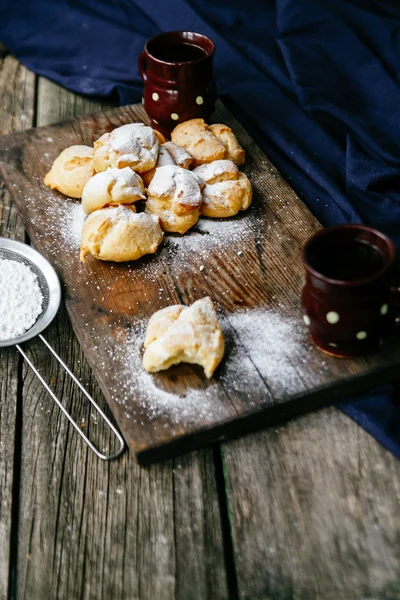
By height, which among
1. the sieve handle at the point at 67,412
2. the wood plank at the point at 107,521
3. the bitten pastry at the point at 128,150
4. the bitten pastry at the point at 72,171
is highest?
the bitten pastry at the point at 128,150

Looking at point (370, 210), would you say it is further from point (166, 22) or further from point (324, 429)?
point (166, 22)

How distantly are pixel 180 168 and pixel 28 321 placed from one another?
473 millimetres

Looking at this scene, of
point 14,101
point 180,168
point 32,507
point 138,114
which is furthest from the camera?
point 14,101

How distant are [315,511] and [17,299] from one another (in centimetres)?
70

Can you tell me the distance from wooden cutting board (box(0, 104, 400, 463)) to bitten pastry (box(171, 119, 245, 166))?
69 mm

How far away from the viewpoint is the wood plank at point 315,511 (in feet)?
3.33

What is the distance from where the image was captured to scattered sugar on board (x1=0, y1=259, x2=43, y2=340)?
135cm

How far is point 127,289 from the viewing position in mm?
1416

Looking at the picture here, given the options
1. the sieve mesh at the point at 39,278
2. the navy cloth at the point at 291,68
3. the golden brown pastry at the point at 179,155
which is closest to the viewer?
the sieve mesh at the point at 39,278

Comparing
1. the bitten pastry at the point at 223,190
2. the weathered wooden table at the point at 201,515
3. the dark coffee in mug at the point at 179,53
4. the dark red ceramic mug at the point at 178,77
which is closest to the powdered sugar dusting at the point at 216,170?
the bitten pastry at the point at 223,190

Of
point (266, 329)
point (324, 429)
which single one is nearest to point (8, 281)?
point (266, 329)

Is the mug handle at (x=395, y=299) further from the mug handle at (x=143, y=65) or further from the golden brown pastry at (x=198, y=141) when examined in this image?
the mug handle at (x=143, y=65)

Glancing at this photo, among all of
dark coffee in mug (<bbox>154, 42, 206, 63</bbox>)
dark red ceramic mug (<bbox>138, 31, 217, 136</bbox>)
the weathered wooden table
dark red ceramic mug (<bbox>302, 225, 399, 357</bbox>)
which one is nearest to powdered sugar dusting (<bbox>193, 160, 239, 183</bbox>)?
dark red ceramic mug (<bbox>138, 31, 217, 136</bbox>)

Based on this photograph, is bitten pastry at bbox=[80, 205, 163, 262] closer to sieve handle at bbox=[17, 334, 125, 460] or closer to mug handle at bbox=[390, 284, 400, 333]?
sieve handle at bbox=[17, 334, 125, 460]
